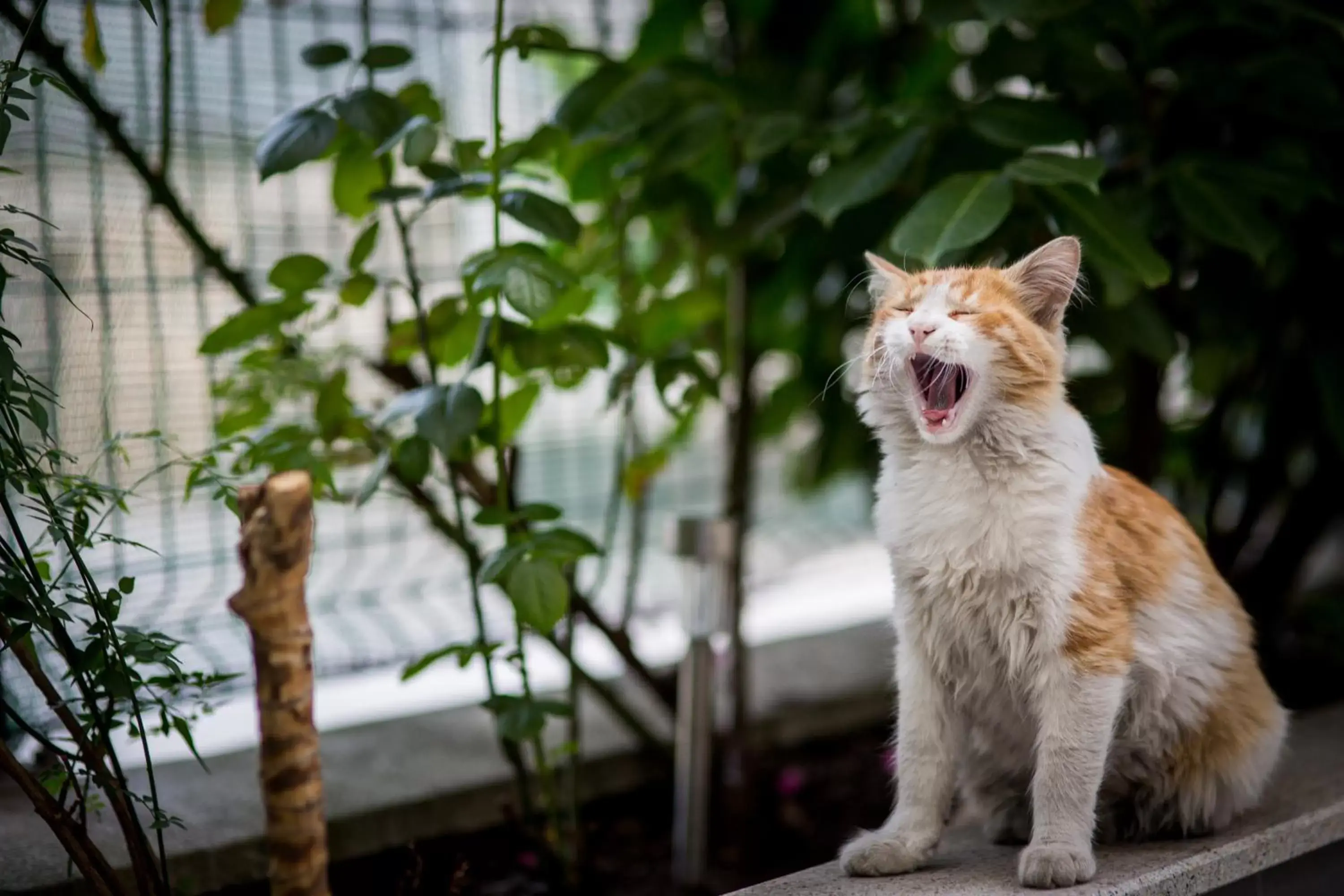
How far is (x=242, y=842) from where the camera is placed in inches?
72.0

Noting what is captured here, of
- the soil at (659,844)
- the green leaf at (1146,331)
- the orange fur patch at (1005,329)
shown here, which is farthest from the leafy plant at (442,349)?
the green leaf at (1146,331)

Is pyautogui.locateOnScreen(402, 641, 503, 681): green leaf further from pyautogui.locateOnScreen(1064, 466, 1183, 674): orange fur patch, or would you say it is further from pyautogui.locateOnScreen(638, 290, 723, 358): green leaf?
pyautogui.locateOnScreen(1064, 466, 1183, 674): orange fur patch

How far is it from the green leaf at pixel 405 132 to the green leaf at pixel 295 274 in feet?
0.76

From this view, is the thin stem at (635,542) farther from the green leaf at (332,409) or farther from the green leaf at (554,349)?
the green leaf at (332,409)

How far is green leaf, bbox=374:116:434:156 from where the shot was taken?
1524mm

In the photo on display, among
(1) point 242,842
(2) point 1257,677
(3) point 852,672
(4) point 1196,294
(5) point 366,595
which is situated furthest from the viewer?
(3) point 852,672

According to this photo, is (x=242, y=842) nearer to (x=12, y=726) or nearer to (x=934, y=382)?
(x=12, y=726)

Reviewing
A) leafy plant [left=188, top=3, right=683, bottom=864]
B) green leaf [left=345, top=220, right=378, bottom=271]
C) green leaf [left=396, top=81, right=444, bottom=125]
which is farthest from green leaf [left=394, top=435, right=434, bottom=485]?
green leaf [left=396, top=81, right=444, bottom=125]

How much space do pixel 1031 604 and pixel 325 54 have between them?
133cm

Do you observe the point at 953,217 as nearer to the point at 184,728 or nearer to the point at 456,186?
the point at 456,186

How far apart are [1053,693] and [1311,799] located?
0.67 m

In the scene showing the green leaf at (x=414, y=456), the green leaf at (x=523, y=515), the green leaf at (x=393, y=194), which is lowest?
the green leaf at (x=523, y=515)

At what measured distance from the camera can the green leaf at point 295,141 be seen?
62.3 inches

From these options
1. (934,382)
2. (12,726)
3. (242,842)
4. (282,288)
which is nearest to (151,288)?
(282,288)
